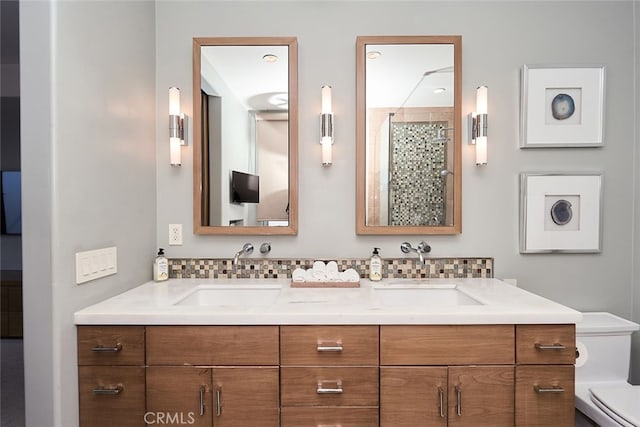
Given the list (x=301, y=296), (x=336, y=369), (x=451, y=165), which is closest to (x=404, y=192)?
(x=451, y=165)

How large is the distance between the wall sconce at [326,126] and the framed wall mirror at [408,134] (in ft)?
0.53

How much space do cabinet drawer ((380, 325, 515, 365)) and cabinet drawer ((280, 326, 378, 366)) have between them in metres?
0.05

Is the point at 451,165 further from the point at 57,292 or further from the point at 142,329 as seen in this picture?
the point at 57,292

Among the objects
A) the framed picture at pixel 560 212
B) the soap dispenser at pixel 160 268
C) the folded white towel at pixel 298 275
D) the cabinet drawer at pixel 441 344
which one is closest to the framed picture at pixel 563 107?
the framed picture at pixel 560 212

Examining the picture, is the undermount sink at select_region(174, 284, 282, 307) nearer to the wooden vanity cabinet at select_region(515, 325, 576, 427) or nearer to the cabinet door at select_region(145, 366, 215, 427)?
the cabinet door at select_region(145, 366, 215, 427)

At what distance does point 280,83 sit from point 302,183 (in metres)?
0.56

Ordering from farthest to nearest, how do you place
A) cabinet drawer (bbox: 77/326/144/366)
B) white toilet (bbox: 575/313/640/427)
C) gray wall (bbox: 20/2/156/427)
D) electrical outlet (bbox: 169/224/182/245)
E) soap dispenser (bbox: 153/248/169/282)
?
electrical outlet (bbox: 169/224/182/245), soap dispenser (bbox: 153/248/169/282), white toilet (bbox: 575/313/640/427), cabinet drawer (bbox: 77/326/144/366), gray wall (bbox: 20/2/156/427)

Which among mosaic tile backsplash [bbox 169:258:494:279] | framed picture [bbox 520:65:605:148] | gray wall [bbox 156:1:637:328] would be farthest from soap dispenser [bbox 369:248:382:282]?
framed picture [bbox 520:65:605:148]

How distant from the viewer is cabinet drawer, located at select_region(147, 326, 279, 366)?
50.3 inches

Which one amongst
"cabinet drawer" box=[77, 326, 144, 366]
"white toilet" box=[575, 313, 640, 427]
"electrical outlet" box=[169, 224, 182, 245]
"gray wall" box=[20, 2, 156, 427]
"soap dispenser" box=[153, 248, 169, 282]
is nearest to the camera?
"gray wall" box=[20, 2, 156, 427]

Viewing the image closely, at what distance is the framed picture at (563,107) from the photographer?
74.4 inches

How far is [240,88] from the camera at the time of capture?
1.90 meters

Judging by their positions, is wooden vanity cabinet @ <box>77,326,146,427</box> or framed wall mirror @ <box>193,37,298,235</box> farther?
framed wall mirror @ <box>193,37,298,235</box>

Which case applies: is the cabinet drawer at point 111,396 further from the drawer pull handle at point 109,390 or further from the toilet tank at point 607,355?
the toilet tank at point 607,355
